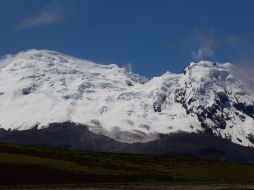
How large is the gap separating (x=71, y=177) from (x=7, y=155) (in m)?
20.4

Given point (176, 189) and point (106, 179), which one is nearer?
point (176, 189)

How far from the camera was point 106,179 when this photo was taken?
13612 cm

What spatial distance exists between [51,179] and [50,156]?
3311cm

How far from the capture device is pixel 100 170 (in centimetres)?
14662

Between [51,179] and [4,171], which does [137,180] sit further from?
[4,171]

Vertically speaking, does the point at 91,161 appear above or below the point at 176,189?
above

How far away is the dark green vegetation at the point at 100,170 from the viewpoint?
12950 centimetres

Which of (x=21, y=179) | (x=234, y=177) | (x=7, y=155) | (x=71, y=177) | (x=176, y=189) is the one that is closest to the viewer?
(x=176, y=189)

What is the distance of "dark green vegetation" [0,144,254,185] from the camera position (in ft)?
425

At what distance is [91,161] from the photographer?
160 meters

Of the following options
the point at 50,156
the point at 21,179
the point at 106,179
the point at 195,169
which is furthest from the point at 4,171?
the point at 195,169

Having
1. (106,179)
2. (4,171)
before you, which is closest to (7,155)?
(4,171)

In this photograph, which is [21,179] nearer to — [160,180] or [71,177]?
[71,177]

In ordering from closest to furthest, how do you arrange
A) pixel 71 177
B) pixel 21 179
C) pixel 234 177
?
pixel 21 179 < pixel 71 177 < pixel 234 177
